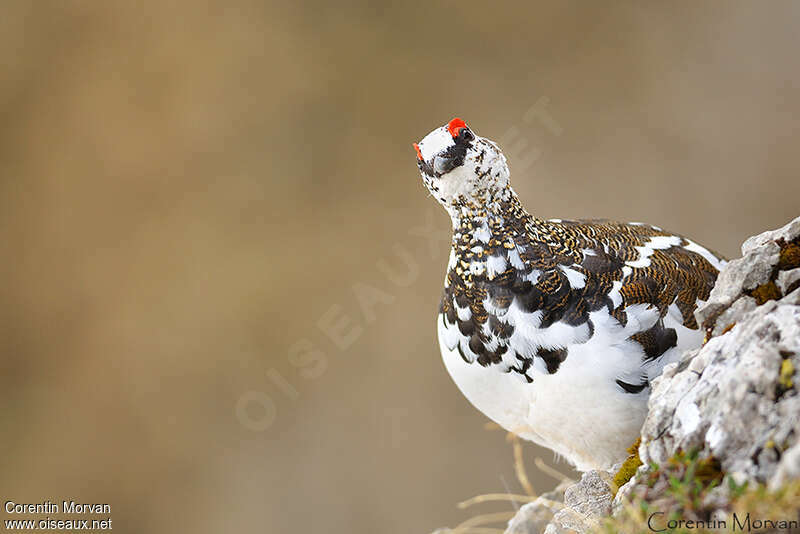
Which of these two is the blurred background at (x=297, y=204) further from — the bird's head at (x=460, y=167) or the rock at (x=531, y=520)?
the bird's head at (x=460, y=167)

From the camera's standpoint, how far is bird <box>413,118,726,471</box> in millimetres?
1047

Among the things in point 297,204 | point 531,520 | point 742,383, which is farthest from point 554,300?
point 297,204

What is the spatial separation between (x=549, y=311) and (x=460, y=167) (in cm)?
25

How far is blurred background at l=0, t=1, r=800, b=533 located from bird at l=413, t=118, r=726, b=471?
1928 mm

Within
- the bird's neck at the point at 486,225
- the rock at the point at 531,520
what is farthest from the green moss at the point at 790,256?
the rock at the point at 531,520

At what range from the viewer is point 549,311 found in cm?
106

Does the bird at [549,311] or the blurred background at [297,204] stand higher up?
the blurred background at [297,204]

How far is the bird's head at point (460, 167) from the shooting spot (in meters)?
1.02

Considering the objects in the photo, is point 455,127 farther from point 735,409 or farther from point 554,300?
point 735,409

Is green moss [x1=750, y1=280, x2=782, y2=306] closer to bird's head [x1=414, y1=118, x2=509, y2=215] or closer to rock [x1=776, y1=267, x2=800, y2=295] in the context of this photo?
rock [x1=776, y1=267, x2=800, y2=295]

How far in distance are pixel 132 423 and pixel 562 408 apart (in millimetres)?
2548

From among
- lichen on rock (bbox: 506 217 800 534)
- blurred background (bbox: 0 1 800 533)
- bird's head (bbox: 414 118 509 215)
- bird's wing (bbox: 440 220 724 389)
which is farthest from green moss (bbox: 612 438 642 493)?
blurred background (bbox: 0 1 800 533)

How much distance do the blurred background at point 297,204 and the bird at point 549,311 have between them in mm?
1928

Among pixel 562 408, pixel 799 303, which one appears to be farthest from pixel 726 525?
pixel 562 408
